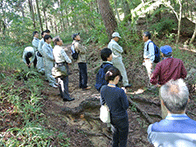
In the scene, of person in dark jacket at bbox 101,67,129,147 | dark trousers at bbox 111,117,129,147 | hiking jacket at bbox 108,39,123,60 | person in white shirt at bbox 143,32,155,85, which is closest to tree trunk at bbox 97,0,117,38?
hiking jacket at bbox 108,39,123,60

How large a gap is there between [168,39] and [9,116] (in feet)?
28.3

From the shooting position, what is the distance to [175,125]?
1.45 meters

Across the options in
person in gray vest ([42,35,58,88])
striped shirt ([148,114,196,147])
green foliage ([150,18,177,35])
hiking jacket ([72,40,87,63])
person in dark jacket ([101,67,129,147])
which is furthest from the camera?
green foliage ([150,18,177,35])

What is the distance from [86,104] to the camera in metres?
4.87

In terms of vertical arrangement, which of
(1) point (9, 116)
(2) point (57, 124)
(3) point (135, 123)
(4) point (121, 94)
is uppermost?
(4) point (121, 94)

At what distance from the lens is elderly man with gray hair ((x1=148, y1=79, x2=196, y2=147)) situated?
139cm

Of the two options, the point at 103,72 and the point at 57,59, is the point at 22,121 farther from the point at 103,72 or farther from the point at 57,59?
the point at 57,59

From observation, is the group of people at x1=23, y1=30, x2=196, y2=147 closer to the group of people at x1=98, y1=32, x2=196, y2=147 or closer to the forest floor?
the group of people at x1=98, y1=32, x2=196, y2=147

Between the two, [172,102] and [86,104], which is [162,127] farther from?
[86,104]

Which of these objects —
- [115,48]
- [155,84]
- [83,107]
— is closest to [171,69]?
[155,84]

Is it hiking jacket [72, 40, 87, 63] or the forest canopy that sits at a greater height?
the forest canopy

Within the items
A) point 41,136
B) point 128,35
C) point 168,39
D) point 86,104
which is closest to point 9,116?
point 41,136

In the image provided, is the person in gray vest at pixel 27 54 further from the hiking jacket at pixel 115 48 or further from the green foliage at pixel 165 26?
the green foliage at pixel 165 26

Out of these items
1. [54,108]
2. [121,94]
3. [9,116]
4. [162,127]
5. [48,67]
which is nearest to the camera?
[162,127]
